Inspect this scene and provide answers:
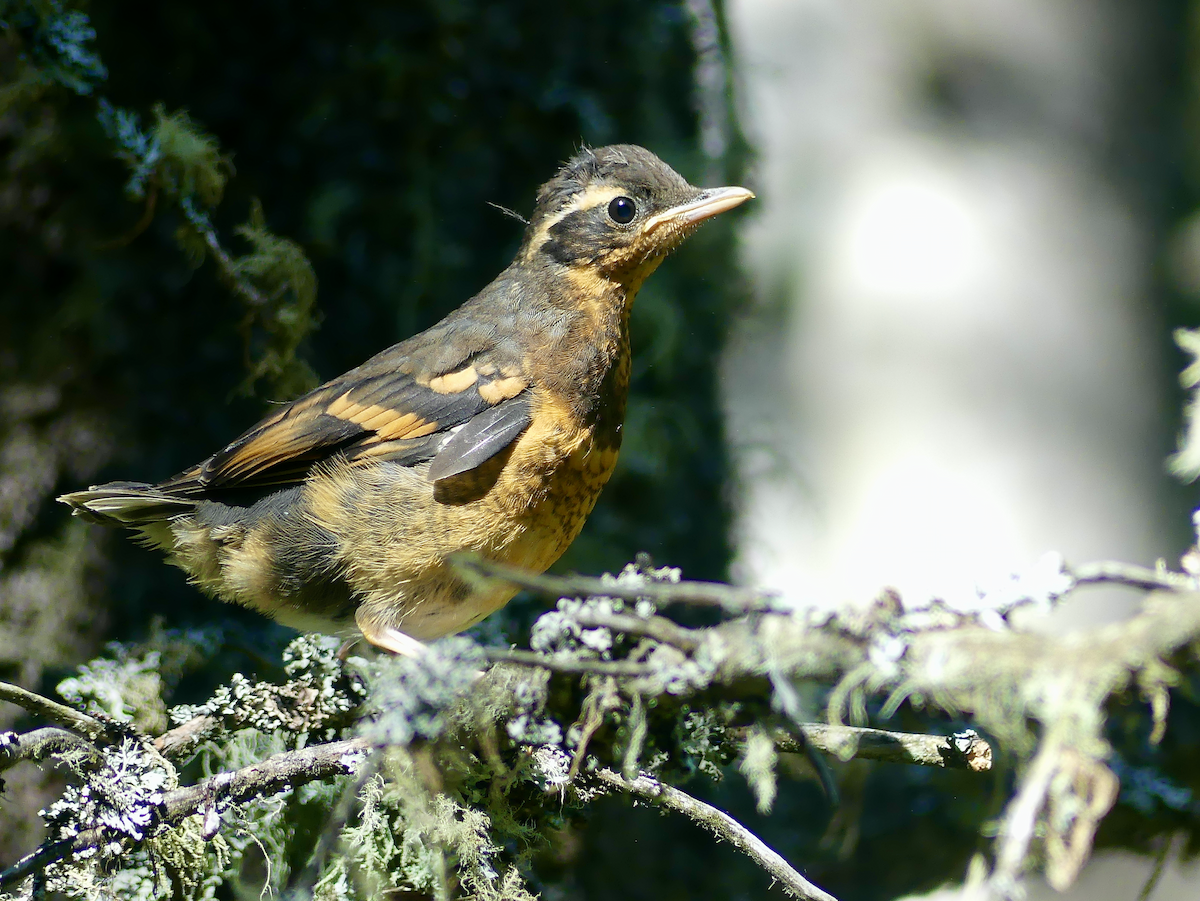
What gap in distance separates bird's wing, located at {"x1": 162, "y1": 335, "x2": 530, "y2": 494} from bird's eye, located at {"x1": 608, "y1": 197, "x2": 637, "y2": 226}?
63 centimetres

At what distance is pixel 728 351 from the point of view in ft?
15.2

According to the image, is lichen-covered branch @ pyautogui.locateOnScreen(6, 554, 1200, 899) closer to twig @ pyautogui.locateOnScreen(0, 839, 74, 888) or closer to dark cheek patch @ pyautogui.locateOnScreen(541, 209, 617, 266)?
twig @ pyautogui.locateOnScreen(0, 839, 74, 888)

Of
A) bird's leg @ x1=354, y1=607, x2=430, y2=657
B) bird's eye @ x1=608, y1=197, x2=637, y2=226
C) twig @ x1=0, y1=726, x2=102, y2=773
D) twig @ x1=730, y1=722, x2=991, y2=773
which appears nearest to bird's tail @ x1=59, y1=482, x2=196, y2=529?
bird's leg @ x1=354, y1=607, x2=430, y2=657

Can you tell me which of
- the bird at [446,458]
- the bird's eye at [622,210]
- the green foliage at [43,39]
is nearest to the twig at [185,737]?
the bird at [446,458]

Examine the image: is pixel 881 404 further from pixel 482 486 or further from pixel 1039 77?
pixel 482 486

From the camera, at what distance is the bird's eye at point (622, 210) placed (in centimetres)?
305

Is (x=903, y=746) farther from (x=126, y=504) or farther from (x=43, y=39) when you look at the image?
(x=43, y=39)

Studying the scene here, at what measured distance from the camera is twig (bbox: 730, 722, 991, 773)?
1.75 metres

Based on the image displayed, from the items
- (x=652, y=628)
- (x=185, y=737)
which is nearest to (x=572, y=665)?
(x=652, y=628)

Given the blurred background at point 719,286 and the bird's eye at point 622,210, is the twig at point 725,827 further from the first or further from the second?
the bird's eye at point 622,210

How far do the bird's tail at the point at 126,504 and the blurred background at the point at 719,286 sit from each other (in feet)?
1.53

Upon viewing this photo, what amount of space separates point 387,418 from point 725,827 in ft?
5.69

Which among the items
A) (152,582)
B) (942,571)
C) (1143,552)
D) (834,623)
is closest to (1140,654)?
(834,623)

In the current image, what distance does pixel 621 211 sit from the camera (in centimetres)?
306
